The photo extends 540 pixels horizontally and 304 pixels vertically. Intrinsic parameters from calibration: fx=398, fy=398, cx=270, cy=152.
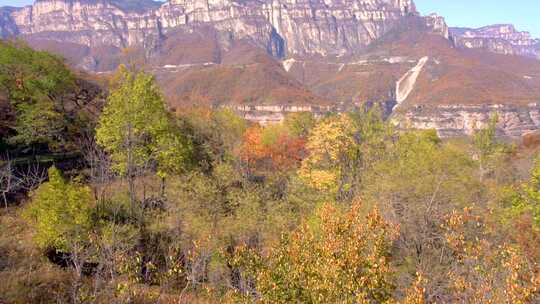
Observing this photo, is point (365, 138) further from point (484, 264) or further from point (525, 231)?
point (484, 264)

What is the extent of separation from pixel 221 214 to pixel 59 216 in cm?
1171

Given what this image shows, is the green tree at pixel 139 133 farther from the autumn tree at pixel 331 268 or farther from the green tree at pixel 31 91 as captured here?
the autumn tree at pixel 331 268

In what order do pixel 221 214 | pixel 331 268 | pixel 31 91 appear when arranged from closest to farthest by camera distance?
1. pixel 331 268
2. pixel 221 214
3. pixel 31 91

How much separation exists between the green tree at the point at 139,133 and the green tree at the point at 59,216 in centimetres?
812

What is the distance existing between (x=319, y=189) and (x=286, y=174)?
10.9m

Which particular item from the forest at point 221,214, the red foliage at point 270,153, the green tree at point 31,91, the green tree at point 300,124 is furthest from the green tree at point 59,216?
the green tree at point 300,124

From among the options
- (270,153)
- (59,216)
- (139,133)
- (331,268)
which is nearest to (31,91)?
(139,133)

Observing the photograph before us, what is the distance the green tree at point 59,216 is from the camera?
2261 centimetres

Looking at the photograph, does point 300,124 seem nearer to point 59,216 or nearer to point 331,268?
point 59,216

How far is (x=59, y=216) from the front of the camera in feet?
75.5

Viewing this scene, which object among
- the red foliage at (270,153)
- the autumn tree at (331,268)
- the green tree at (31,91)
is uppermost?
the green tree at (31,91)

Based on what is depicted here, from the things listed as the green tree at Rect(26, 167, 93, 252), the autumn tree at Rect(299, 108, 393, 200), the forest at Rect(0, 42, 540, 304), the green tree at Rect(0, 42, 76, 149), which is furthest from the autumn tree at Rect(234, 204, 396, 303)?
the green tree at Rect(0, 42, 76, 149)

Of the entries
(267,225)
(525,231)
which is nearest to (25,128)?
(267,225)

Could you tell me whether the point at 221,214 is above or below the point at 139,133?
below
